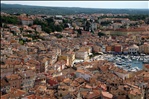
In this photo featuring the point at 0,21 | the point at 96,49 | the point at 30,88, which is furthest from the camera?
the point at 0,21

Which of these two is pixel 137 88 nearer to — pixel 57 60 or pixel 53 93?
pixel 53 93

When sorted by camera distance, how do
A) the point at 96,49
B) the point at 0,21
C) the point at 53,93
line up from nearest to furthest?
the point at 53,93 < the point at 96,49 < the point at 0,21

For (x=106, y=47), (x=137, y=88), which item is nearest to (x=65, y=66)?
(x=137, y=88)

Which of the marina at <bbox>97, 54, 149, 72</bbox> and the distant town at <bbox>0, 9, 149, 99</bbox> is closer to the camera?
the distant town at <bbox>0, 9, 149, 99</bbox>

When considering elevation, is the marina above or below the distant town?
below

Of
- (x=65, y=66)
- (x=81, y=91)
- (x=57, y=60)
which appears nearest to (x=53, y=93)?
(x=81, y=91)

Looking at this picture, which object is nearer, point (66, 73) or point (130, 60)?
point (66, 73)

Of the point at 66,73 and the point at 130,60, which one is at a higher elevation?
the point at 66,73

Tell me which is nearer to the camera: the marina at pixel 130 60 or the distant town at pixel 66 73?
the distant town at pixel 66 73

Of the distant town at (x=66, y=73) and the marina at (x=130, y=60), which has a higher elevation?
the distant town at (x=66, y=73)

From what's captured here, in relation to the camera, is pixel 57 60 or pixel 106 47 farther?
pixel 106 47

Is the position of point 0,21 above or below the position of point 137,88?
above
